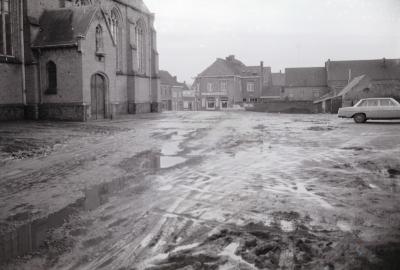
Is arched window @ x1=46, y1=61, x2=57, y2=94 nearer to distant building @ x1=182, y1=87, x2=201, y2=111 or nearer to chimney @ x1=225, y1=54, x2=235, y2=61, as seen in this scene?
distant building @ x1=182, y1=87, x2=201, y2=111

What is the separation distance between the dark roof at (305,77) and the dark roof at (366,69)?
2.70 metres

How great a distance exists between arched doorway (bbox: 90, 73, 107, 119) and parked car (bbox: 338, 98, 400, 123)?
17233 millimetres

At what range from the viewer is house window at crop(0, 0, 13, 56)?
24.0 metres

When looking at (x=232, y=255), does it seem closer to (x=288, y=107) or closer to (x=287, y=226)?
(x=287, y=226)

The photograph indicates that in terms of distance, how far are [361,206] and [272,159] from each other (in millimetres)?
4484

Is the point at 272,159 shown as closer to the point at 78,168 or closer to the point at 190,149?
the point at 190,149

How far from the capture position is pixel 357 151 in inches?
468

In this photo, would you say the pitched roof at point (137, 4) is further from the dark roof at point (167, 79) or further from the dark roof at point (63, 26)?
the dark roof at point (167, 79)

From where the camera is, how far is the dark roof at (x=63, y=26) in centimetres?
2511

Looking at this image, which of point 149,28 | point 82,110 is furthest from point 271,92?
point 82,110

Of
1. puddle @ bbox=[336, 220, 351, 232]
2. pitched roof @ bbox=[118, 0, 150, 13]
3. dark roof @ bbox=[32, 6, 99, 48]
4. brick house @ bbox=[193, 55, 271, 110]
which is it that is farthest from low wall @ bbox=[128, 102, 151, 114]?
brick house @ bbox=[193, 55, 271, 110]

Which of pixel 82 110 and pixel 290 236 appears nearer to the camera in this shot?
pixel 290 236

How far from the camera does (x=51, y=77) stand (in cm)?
2605

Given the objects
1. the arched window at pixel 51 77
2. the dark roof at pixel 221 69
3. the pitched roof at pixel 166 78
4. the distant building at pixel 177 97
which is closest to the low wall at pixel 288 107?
the dark roof at pixel 221 69
